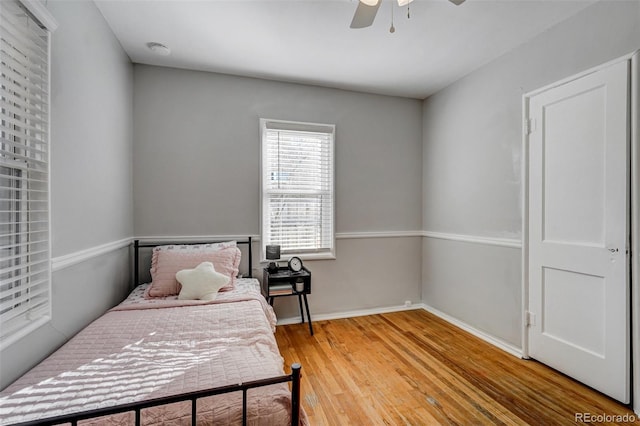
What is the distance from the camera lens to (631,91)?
188 cm

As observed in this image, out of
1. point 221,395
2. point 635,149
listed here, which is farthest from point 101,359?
point 635,149

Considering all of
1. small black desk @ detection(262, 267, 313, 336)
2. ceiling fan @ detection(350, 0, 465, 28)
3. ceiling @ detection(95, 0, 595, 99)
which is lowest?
small black desk @ detection(262, 267, 313, 336)

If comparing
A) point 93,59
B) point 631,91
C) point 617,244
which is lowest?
point 617,244

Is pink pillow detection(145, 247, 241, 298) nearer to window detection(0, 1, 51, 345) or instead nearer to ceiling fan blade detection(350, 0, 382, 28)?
window detection(0, 1, 51, 345)

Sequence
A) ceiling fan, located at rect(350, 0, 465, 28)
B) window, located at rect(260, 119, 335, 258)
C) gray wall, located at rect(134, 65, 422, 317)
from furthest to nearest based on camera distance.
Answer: window, located at rect(260, 119, 335, 258) → gray wall, located at rect(134, 65, 422, 317) → ceiling fan, located at rect(350, 0, 465, 28)

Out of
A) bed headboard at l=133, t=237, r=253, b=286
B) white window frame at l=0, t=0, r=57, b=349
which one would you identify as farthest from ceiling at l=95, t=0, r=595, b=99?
bed headboard at l=133, t=237, r=253, b=286

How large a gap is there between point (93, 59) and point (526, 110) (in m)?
3.34

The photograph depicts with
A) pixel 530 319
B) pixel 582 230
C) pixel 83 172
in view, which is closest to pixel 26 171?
pixel 83 172

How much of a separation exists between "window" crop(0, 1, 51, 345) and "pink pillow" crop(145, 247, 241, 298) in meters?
0.95

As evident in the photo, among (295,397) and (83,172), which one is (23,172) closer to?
(83,172)

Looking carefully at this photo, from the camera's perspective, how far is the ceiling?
6.91 feet

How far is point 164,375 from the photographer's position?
4.04 feet

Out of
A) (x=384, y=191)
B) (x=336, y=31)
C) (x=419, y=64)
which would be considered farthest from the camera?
(x=384, y=191)

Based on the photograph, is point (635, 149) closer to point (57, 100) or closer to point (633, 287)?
point (633, 287)
